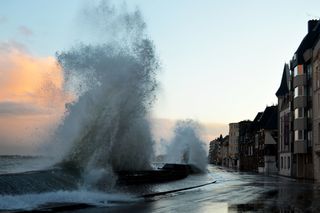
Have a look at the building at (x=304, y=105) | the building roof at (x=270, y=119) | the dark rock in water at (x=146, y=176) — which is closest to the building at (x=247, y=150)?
the building roof at (x=270, y=119)

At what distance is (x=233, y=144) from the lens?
17100 cm

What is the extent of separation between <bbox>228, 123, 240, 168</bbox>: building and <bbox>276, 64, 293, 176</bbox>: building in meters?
82.8

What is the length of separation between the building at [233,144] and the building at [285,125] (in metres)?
82.8

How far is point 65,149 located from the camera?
101ft

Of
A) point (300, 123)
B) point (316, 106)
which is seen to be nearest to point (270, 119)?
point (300, 123)

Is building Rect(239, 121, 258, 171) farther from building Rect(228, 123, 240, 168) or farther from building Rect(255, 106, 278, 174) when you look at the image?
building Rect(228, 123, 240, 168)

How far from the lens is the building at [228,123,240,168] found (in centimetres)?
16335

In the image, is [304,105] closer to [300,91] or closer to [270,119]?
[300,91]

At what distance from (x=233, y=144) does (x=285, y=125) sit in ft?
333

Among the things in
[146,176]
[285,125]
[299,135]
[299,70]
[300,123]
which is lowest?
[146,176]

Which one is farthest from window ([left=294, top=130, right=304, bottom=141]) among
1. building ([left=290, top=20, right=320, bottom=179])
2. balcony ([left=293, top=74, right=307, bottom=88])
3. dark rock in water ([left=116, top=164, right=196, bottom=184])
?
dark rock in water ([left=116, top=164, right=196, bottom=184])

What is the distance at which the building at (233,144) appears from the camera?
163 metres

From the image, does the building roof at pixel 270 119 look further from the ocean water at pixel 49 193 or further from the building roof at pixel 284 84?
the ocean water at pixel 49 193

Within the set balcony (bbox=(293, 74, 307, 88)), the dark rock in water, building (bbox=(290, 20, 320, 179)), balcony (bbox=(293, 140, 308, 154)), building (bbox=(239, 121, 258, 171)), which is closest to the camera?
the dark rock in water
